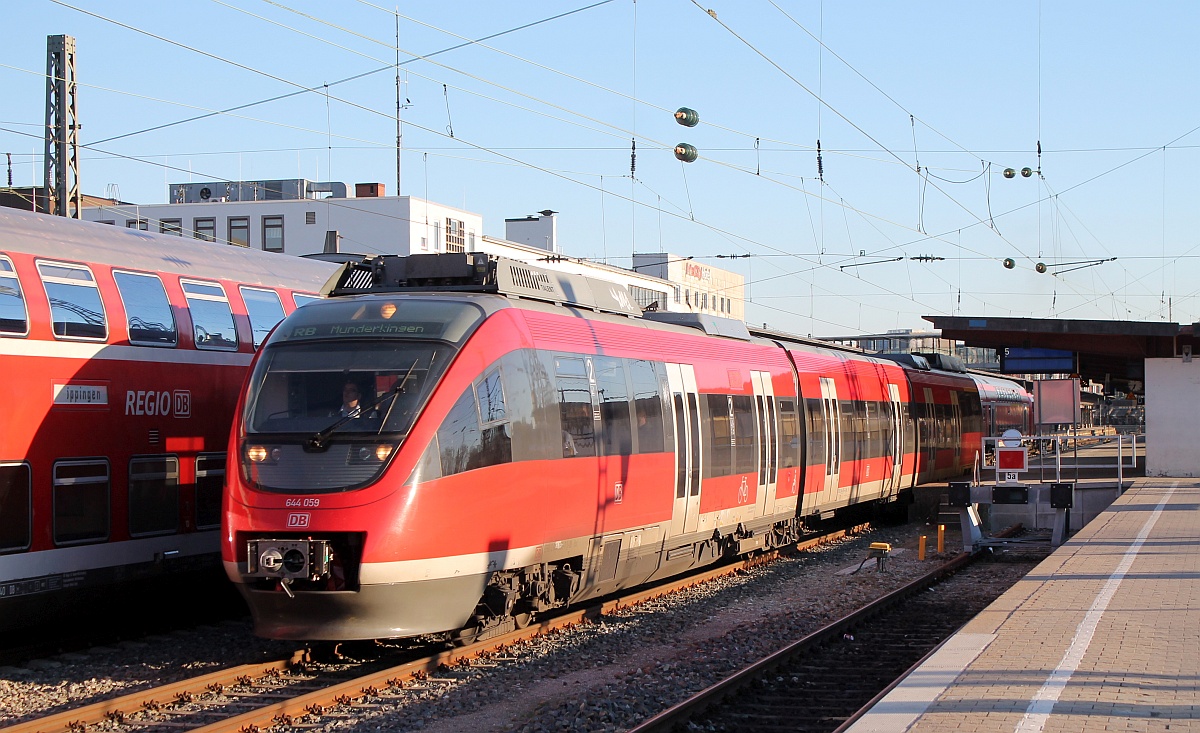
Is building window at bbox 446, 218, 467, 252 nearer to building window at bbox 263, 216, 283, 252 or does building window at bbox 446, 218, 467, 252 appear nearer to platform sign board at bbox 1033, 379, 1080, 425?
building window at bbox 263, 216, 283, 252

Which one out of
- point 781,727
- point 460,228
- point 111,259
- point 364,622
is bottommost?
point 781,727

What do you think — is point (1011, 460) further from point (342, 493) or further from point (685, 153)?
point (342, 493)

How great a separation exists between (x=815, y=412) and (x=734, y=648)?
9.82m

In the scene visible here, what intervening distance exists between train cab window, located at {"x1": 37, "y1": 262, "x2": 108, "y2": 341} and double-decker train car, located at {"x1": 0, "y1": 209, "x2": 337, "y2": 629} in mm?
15

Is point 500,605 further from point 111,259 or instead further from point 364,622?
point 111,259

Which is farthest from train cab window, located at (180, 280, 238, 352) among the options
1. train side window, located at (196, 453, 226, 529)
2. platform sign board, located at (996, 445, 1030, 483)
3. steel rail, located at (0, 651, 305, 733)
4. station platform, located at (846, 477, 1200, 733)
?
platform sign board, located at (996, 445, 1030, 483)

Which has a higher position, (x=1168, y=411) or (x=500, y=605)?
(x=1168, y=411)

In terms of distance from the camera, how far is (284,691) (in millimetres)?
10414

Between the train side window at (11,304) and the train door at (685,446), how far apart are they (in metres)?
7.64

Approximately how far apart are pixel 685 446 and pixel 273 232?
49.6 m

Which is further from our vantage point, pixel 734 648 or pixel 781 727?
pixel 734 648

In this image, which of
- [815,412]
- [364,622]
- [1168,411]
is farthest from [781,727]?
[1168,411]

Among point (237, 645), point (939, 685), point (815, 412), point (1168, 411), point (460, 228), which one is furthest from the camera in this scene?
point (460, 228)

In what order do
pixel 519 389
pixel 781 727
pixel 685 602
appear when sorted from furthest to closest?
pixel 685 602, pixel 519 389, pixel 781 727
